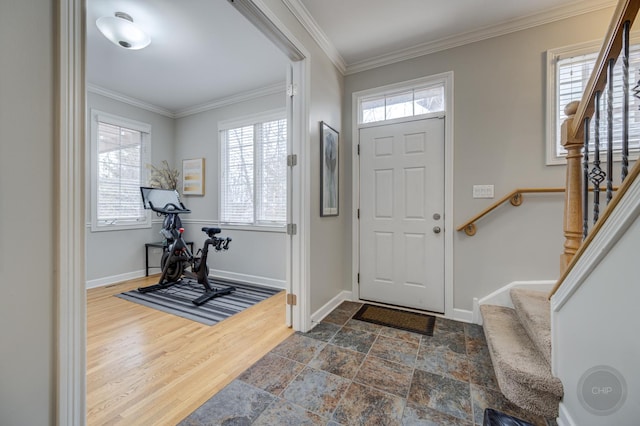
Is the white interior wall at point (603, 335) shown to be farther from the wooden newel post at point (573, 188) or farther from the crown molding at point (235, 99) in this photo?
the crown molding at point (235, 99)

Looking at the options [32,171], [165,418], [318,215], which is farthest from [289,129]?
[165,418]

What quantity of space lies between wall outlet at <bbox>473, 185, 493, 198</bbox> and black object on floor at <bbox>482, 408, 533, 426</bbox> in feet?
5.60

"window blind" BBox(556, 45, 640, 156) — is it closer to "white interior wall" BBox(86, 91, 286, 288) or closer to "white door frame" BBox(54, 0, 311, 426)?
"white interior wall" BBox(86, 91, 286, 288)

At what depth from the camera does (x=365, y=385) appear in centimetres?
160

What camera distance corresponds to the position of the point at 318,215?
99.1 inches

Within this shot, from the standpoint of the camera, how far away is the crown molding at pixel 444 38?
83.4 inches

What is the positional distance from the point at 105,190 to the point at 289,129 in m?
3.08

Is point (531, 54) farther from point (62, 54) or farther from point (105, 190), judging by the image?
point (105, 190)

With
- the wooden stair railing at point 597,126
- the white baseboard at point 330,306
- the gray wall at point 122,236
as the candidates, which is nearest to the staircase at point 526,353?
the wooden stair railing at point 597,126

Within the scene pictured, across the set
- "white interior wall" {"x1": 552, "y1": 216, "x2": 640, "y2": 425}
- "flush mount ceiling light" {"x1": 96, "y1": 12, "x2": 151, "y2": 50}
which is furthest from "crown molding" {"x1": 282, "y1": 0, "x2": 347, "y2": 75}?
"white interior wall" {"x1": 552, "y1": 216, "x2": 640, "y2": 425}

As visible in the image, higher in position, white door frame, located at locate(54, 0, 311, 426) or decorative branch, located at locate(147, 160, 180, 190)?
decorative branch, located at locate(147, 160, 180, 190)

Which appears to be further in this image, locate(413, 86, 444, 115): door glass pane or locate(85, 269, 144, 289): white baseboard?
locate(85, 269, 144, 289): white baseboard

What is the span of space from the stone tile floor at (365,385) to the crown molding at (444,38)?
264 centimetres

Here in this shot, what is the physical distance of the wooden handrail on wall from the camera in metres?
2.23
